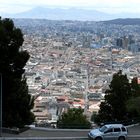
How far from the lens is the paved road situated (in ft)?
55.0

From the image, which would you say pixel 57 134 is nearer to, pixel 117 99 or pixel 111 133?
pixel 111 133

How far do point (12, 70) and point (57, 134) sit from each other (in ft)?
8.27

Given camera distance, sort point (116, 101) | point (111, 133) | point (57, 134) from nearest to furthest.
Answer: point (111, 133)
point (57, 134)
point (116, 101)

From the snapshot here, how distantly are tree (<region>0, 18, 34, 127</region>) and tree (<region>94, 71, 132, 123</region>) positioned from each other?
5839 millimetres

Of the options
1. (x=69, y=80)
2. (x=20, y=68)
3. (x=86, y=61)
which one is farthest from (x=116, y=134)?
(x=86, y=61)

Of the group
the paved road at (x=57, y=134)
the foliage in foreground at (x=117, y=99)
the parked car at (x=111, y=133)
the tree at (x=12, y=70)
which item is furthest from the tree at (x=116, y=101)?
the parked car at (x=111, y=133)

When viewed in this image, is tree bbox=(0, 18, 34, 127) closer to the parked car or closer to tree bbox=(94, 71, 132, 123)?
the parked car

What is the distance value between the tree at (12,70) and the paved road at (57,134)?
1063 mm

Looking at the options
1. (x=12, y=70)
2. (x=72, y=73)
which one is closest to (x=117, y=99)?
(x=12, y=70)

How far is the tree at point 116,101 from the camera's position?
24.8 metres

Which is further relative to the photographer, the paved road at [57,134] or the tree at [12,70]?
the tree at [12,70]

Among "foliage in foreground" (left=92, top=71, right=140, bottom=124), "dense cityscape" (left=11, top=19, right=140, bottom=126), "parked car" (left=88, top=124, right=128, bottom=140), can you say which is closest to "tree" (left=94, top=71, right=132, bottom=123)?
"foliage in foreground" (left=92, top=71, right=140, bottom=124)

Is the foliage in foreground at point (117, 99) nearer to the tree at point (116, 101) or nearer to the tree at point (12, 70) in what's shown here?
the tree at point (116, 101)

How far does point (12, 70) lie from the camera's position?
60.5 ft
